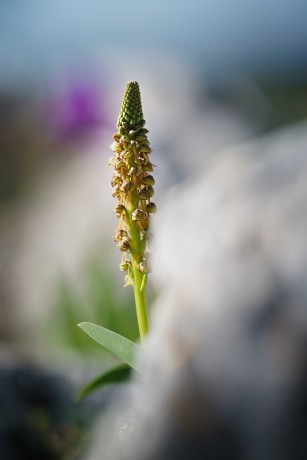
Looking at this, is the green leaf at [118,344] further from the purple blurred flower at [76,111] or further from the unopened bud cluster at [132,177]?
the purple blurred flower at [76,111]

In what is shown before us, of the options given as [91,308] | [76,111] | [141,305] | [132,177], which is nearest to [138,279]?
[141,305]

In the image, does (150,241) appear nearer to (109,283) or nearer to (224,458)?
(224,458)

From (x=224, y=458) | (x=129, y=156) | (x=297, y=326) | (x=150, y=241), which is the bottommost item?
(x=224, y=458)

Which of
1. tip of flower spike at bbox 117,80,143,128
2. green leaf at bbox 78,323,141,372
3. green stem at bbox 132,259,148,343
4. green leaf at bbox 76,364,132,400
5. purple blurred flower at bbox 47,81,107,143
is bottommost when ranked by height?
green leaf at bbox 76,364,132,400

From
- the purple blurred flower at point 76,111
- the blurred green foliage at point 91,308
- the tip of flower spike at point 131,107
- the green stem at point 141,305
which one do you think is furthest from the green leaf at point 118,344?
the purple blurred flower at point 76,111

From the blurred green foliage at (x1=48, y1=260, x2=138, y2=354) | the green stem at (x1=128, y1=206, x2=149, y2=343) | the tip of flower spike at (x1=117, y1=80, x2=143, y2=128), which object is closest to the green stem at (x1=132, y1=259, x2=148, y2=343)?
the green stem at (x1=128, y1=206, x2=149, y2=343)

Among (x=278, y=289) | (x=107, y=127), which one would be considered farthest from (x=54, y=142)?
(x=278, y=289)

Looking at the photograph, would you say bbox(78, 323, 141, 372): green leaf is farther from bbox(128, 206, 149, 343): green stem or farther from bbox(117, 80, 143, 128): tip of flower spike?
bbox(117, 80, 143, 128): tip of flower spike
